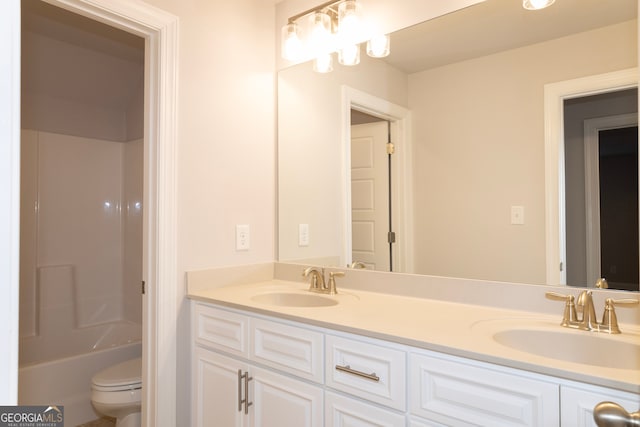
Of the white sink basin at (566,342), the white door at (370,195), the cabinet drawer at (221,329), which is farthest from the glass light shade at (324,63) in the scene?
the white sink basin at (566,342)

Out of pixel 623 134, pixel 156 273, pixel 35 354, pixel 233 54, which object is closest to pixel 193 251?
pixel 156 273

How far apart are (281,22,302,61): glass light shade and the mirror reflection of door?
4.09 ft

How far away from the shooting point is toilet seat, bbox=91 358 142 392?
6.30ft

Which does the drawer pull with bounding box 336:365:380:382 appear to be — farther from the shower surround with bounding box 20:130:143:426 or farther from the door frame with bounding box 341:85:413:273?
the shower surround with bounding box 20:130:143:426

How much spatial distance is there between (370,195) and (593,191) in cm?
91

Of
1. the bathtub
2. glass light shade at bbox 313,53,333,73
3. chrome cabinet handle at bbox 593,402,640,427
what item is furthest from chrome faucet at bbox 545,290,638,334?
the bathtub

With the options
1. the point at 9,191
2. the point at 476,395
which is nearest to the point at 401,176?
the point at 476,395

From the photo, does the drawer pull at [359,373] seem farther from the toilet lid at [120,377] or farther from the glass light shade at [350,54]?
the glass light shade at [350,54]

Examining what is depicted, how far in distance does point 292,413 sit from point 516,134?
1280 mm

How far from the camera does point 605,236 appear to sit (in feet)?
4.22

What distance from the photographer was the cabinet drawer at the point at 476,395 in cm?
89

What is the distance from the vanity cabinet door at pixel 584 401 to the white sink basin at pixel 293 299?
0.99m

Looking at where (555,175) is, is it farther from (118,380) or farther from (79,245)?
(79,245)

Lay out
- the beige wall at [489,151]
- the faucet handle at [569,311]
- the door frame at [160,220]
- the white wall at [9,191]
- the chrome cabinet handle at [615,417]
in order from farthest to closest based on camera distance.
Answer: the door frame at [160,220]
the beige wall at [489,151]
the faucet handle at [569,311]
the chrome cabinet handle at [615,417]
the white wall at [9,191]
